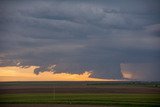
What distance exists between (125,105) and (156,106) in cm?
367

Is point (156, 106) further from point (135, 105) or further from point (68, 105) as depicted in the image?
point (68, 105)

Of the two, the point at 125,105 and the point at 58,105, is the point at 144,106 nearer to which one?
the point at 125,105

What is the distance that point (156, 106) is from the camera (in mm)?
39594

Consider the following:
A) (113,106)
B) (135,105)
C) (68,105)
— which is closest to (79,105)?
(68,105)

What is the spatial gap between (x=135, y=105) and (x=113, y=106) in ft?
9.67

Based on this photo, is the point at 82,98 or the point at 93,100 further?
the point at 82,98

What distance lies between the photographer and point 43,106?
39.0 m

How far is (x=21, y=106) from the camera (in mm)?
39219

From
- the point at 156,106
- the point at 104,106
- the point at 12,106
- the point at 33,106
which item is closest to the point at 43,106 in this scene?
the point at 33,106

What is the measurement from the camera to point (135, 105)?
40.9m

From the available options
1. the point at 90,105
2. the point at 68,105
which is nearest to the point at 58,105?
the point at 68,105

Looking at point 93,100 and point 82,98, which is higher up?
point 82,98

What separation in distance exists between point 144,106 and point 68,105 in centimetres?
911

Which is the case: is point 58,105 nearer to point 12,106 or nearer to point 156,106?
point 12,106
